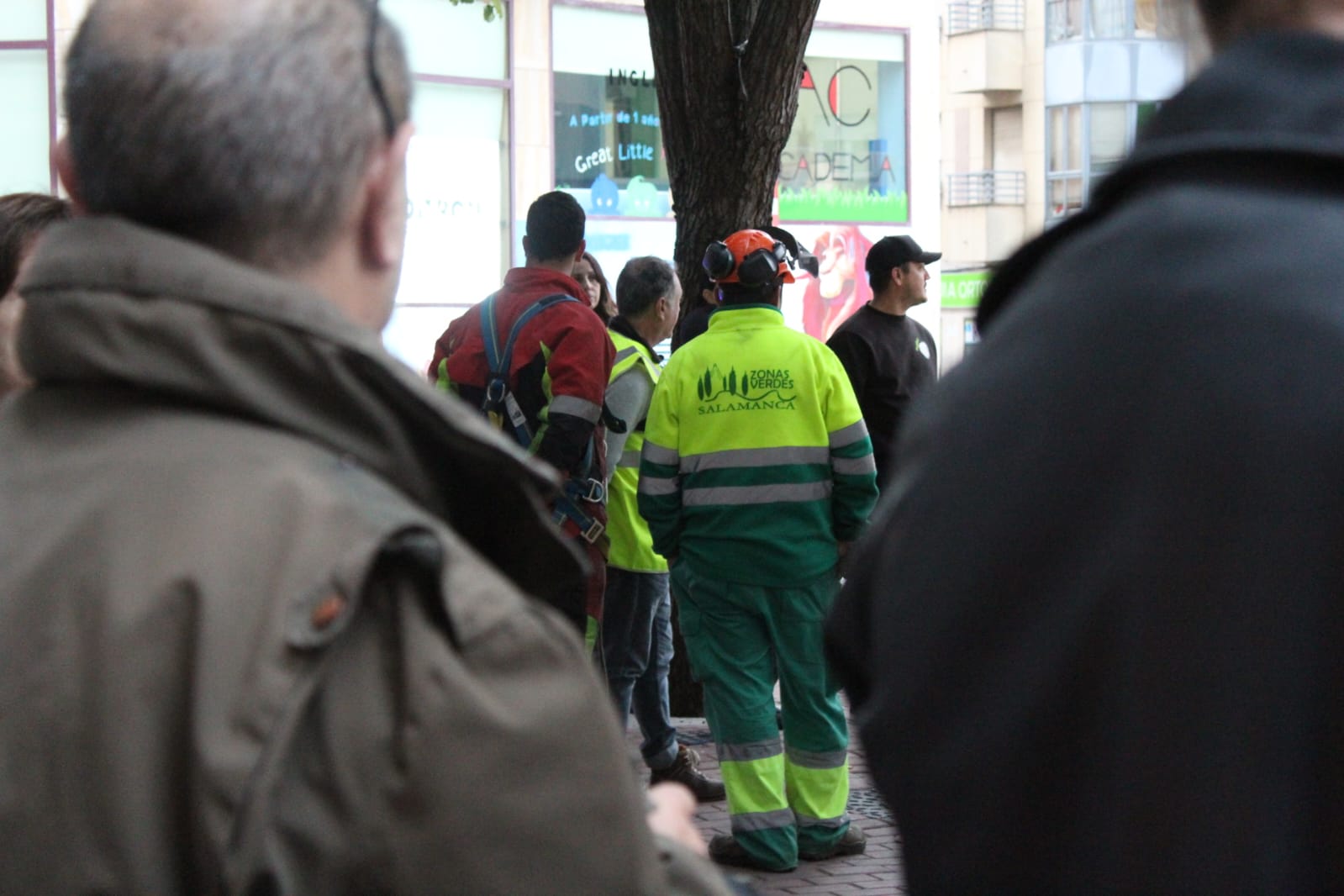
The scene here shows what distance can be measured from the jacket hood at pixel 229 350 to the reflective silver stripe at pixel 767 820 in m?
4.57

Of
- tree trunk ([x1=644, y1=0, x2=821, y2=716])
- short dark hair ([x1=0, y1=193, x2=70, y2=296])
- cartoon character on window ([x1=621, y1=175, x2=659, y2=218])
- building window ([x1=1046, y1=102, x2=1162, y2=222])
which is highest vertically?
building window ([x1=1046, y1=102, x2=1162, y2=222])

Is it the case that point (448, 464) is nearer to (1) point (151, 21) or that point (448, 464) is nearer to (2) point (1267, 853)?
(1) point (151, 21)

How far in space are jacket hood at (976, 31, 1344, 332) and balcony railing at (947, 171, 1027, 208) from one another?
44.6m

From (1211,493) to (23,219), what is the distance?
2841mm

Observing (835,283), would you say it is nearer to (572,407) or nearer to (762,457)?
(572,407)

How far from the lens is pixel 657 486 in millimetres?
6051

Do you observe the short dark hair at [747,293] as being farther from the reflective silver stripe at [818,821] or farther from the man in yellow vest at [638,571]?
the reflective silver stripe at [818,821]

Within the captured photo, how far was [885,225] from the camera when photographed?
2208 centimetres

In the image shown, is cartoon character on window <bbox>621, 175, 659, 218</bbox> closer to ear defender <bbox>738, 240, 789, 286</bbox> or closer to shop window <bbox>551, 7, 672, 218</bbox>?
shop window <bbox>551, 7, 672, 218</bbox>

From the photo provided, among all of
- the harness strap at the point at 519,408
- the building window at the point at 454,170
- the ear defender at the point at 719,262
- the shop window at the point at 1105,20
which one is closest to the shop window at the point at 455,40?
the building window at the point at 454,170

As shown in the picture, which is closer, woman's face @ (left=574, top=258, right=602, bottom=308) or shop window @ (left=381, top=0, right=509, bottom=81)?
woman's face @ (left=574, top=258, right=602, bottom=308)

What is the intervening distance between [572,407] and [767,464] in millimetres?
698

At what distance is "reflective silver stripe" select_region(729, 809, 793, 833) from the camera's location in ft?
19.5

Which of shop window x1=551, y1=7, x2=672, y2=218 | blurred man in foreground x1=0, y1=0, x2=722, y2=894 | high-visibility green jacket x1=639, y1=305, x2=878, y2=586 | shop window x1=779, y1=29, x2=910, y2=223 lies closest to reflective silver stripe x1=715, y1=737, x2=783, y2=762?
high-visibility green jacket x1=639, y1=305, x2=878, y2=586
